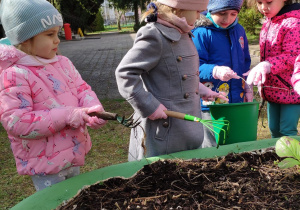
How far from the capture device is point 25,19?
5.07ft

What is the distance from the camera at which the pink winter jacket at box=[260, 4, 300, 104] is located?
92.9 inches

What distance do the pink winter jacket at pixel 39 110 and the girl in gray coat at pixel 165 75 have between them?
256mm

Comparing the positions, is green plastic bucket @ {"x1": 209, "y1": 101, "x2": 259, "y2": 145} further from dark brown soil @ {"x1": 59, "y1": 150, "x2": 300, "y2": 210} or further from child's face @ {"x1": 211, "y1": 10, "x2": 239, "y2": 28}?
child's face @ {"x1": 211, "y1": 10, "x2": 239, "y2": 28}

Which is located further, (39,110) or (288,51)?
(288,51)

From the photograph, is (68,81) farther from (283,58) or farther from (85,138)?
(283,58)

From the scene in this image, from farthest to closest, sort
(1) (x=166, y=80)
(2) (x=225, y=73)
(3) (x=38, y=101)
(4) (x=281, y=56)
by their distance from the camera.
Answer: (4) (x=281, y=56)
(2) (x=225, y=73)
(1) (x=166, y=80)
(3) (x=38, y=101)

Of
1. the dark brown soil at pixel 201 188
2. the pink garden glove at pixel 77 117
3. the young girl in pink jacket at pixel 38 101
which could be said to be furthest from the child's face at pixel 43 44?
the dark brown soil at pixel 201 188

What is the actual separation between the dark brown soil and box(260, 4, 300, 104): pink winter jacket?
992 mm

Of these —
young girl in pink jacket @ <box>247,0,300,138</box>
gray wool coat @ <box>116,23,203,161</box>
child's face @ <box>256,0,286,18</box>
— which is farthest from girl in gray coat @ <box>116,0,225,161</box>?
child's face @ <box>256,0,286,18</box>

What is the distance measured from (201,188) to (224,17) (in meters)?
1.29

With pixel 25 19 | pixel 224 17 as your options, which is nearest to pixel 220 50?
pixel 224 17

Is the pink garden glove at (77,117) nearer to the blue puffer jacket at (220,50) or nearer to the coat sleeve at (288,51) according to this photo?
the blue puffer jacket at (220,50)

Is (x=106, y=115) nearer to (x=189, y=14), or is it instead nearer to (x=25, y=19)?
(x=25, y=19)

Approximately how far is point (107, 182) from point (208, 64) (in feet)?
3.86
